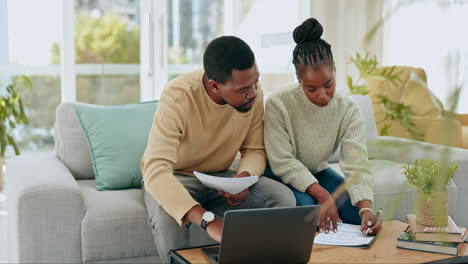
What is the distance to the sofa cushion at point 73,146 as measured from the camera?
251 cm

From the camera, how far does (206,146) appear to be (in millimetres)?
2127

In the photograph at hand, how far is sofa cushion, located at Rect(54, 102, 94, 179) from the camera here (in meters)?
2.51

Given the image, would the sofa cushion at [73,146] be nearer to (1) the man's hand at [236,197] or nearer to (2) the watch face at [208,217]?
(1) the man's hand at [236,197]

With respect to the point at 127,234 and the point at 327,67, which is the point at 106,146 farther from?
the point at 327,67

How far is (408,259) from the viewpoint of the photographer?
1.64 meters

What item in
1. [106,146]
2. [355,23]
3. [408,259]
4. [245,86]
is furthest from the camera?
[355,23]

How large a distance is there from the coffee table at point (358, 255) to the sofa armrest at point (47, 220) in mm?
495

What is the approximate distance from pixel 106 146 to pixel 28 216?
48 centimetres

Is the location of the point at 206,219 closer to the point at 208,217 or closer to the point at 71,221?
the point at 208,217

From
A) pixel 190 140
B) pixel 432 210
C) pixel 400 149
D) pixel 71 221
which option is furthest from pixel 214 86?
pixel 400 149

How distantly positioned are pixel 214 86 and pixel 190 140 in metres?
0.23

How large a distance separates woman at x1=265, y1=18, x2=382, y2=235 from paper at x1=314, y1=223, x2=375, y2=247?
0.12 m

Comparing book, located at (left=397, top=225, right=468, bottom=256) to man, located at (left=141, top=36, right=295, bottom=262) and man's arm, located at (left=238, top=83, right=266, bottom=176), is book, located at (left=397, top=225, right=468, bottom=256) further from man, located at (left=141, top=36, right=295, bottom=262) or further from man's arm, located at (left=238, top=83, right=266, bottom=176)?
man's arm, located at (left=238, top=83, right=266, bottom=176)

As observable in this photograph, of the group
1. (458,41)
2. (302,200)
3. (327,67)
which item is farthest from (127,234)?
(458,41)
